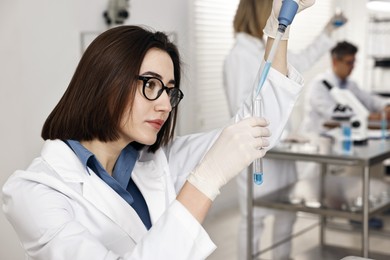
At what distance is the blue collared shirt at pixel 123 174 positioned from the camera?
1385 millimetres

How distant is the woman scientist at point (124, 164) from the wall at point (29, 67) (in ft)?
4.09

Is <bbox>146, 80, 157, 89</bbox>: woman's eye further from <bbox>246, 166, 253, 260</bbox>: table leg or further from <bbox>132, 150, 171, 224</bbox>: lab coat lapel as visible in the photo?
<bbox>246, 166, 253, 260</bbox>: table leg

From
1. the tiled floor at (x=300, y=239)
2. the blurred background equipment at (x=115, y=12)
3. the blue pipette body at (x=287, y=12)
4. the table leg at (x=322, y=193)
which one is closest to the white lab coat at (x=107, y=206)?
the blue pipette body at (x=287, y=12)

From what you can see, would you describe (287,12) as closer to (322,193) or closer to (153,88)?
(153,88)

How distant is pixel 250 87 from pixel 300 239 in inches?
54.1

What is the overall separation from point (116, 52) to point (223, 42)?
293cm

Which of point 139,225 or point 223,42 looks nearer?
point 139,225

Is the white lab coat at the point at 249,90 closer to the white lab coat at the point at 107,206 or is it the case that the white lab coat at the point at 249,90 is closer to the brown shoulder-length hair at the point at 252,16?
the brown shoulder-length hair at the point at 252,16

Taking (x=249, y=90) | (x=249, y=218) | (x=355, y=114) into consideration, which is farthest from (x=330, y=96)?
(x=249, y=218)

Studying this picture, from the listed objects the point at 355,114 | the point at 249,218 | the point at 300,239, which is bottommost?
the point at 300,239

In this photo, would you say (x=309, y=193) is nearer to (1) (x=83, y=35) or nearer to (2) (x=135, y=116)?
(1) (x=83, y=35)

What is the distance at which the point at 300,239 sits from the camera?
383cm

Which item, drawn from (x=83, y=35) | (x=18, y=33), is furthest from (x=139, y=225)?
(x=83, y=35)

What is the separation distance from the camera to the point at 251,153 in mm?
1163
